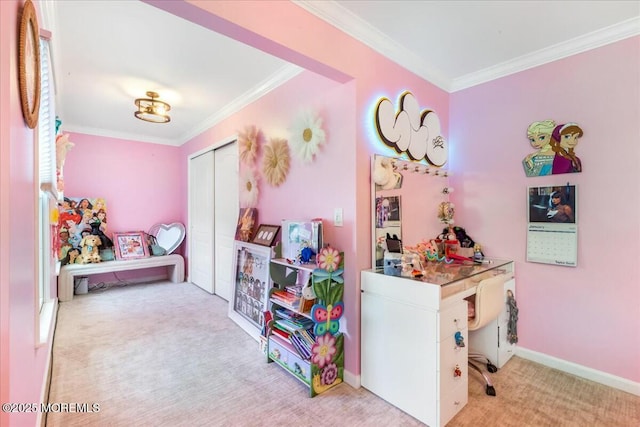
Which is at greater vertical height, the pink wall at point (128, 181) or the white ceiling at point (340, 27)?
the white ceiling at point (340, 27)

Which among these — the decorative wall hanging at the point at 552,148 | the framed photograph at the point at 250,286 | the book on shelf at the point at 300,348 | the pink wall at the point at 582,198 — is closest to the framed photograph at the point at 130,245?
the framed photograph at the point at 250,286

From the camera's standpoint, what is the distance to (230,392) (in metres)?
1.88

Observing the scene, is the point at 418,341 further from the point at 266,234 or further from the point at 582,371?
the point at 266,234

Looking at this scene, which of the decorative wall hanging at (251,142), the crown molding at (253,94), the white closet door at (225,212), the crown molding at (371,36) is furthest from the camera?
the white closet door at (225,212)

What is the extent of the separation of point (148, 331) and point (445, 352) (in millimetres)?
2688

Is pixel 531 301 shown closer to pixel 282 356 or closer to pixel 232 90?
pixel 282 356

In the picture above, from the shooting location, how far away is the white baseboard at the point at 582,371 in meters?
1.89

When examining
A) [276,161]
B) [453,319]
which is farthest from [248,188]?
[453,319]

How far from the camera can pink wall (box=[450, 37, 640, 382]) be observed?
6.23 ft

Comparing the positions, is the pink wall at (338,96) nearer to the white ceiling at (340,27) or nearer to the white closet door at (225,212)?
the white ceiling at (340,27)

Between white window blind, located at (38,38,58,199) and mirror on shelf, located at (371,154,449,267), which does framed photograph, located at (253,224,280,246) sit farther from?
white window blind, located at (38,38,58,199)

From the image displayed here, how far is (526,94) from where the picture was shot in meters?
2.31

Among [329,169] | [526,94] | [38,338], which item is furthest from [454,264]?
[38,338]

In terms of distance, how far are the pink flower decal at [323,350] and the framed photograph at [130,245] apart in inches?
148
